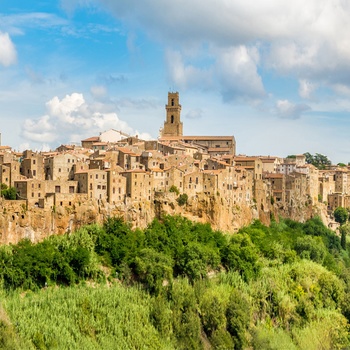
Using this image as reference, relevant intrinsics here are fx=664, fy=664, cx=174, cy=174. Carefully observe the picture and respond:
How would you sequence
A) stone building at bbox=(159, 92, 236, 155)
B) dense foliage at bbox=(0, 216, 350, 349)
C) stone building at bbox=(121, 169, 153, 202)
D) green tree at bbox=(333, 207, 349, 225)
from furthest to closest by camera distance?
green tree at bbox=(333, 207, 349, 225)
stone building at bbox=(159, 92, 236, 155)
stone building at bbox=(121, 169, 153, 202)
dense foliage at bbox=(0, 216, 350, 349)

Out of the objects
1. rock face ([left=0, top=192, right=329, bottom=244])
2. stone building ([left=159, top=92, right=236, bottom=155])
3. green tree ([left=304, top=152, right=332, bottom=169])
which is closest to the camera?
rock face ([left=0, top=192, right=329, bottom=244])

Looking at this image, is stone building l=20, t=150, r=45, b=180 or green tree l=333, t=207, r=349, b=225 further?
green tree l=333, t=207, r=349, b=225

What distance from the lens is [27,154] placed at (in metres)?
58.9

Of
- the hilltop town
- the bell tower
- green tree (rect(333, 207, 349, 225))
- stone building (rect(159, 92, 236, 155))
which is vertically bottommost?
green tree (rect(333, 207, 349, 225))

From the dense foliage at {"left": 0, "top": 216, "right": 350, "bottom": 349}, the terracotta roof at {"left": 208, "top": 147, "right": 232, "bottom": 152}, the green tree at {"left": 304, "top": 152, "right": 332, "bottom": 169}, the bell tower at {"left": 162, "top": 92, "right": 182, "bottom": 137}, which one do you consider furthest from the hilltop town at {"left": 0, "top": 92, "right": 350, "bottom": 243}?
the green tree at {"left": 304, "top": 152, "right": 332, "bottom": 169}

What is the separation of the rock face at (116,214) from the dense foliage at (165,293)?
3.25 feet

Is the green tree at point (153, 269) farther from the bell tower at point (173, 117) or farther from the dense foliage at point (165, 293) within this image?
the bell tower at point (173, 117)

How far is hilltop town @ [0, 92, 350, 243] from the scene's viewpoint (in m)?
52.5

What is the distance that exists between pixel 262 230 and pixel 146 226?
16.6 m

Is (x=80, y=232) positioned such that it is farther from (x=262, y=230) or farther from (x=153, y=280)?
(x=262, y=230)

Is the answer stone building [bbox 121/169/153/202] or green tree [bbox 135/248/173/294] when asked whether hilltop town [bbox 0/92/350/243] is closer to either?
stone building [bbox 121/169/153/202]

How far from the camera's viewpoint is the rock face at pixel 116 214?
164 feet

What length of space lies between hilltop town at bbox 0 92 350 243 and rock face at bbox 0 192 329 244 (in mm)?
75

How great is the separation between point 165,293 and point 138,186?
1221cm
